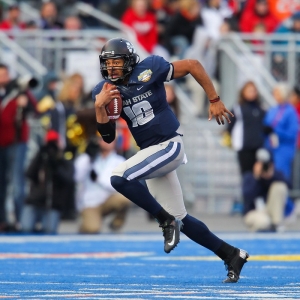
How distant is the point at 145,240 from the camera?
14.1m

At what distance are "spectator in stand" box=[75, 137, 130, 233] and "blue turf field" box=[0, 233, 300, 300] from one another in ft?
1.83

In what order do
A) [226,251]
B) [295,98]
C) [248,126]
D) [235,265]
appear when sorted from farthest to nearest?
[295,98], [248,126], [226,251], [235,265]

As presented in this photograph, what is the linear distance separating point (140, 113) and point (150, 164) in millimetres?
422

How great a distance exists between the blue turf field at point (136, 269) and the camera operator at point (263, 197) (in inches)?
18.8

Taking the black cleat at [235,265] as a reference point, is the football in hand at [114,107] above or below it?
above

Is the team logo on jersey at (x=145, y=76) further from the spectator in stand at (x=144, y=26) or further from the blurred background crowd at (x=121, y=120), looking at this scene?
the spectator in stand at (x=144, y=26)

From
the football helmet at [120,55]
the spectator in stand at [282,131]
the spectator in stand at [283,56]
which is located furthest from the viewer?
the spectator in stand at [283,56]

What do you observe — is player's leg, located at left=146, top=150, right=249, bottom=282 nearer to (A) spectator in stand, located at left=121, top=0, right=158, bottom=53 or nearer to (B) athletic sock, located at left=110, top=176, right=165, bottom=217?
(B) athletic sock, located at left=110, top=176, right=165, bottom=217

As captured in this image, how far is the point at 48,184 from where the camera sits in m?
15.1

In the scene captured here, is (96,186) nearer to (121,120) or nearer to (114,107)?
(121,120)

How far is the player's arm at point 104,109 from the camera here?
8242mm

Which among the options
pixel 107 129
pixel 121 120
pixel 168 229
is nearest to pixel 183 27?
pixel 121 120

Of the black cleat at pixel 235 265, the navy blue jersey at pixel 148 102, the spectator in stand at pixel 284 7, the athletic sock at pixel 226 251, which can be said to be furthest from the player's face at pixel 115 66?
the spectator in stand at pixel 284 7

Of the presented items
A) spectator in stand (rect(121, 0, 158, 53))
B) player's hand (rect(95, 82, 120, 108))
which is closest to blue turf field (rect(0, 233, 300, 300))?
player's hand (rect(95, 82, 120, 108))
